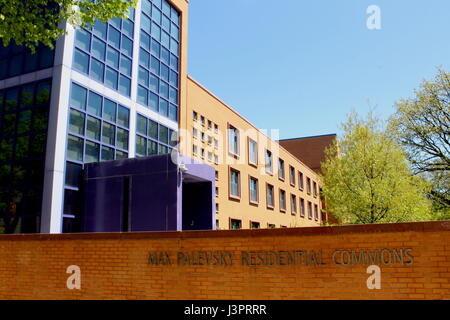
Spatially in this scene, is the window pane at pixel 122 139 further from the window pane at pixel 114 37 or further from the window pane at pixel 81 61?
the window pane at pixel 114 37

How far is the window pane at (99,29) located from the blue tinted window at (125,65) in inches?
61.5

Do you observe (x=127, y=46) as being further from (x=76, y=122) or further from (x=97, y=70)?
(x=76, y=122)

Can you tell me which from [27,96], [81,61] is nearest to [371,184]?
[81,61]

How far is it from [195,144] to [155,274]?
687 inches

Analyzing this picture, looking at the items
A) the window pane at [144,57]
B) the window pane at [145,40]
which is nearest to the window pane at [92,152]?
the window pane at [144,57]

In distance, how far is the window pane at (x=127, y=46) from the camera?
20962 millimetres

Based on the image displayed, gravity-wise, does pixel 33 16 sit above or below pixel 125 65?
below

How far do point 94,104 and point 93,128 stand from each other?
1141mm

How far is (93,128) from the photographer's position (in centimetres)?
1836

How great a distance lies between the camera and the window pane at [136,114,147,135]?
21328 mm

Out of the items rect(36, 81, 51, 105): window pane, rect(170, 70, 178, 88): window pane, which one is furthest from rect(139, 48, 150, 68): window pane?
rect(36, 81, 51, 105): window pane

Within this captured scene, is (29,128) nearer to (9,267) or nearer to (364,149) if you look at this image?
(9,267)

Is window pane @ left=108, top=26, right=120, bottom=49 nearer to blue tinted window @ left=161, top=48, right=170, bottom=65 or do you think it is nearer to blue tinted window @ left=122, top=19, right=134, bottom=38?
blue tinted window @ left=122, top=19, right=134, bottom=38
